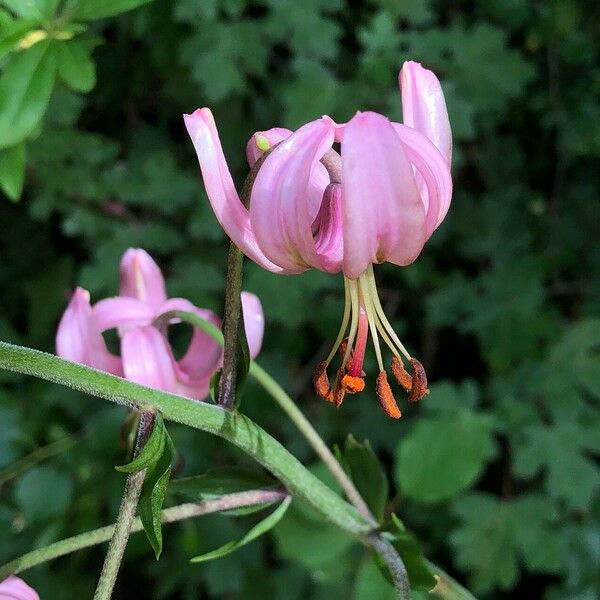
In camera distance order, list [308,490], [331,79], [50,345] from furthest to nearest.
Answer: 1. [50,345]
2. [331,79]
3. [308,490]

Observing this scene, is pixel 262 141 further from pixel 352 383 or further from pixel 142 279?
pixel 142 279

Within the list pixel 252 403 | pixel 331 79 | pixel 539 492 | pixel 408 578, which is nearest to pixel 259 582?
pixel 252 403

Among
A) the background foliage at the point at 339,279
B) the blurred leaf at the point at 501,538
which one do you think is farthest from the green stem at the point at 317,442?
the blurred leaf at the point at 501,538

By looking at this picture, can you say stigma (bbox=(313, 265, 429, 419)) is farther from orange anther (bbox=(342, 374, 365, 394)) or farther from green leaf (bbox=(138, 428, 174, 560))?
green leaf (bbox=(138, 428, 174, 560))

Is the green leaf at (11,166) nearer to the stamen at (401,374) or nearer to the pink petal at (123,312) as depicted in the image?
the pink petal at (123,312)

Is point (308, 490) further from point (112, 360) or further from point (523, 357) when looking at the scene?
point (523, 357)
